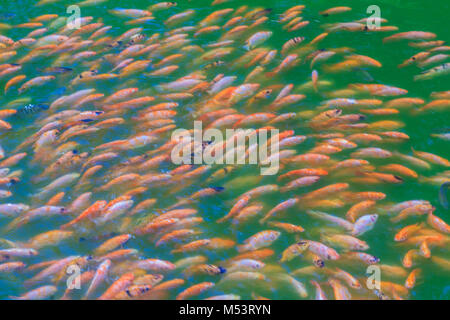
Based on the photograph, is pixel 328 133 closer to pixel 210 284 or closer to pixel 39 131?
pixel 210 284

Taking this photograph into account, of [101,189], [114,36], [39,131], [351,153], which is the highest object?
[114,36]

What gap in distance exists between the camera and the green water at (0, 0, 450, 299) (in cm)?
348

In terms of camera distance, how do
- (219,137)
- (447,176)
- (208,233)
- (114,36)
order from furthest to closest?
(114,36), (219,137), (447,176), (208,233)

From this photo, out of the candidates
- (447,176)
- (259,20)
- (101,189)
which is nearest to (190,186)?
(101,189)

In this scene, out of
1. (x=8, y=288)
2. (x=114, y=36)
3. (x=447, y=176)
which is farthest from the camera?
(x=114, y=36)

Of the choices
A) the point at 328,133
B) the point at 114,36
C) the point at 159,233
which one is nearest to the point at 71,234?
the point at 159,233

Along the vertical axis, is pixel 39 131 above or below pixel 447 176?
above

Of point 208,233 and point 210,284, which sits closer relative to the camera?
point 210,284

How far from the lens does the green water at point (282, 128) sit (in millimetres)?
3482

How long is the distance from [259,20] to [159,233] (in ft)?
11.5

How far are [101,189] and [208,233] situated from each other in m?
1.20

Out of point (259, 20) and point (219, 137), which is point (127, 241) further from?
point (259, 20)

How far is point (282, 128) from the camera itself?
4605 millimetres

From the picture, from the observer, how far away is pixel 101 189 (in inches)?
164
